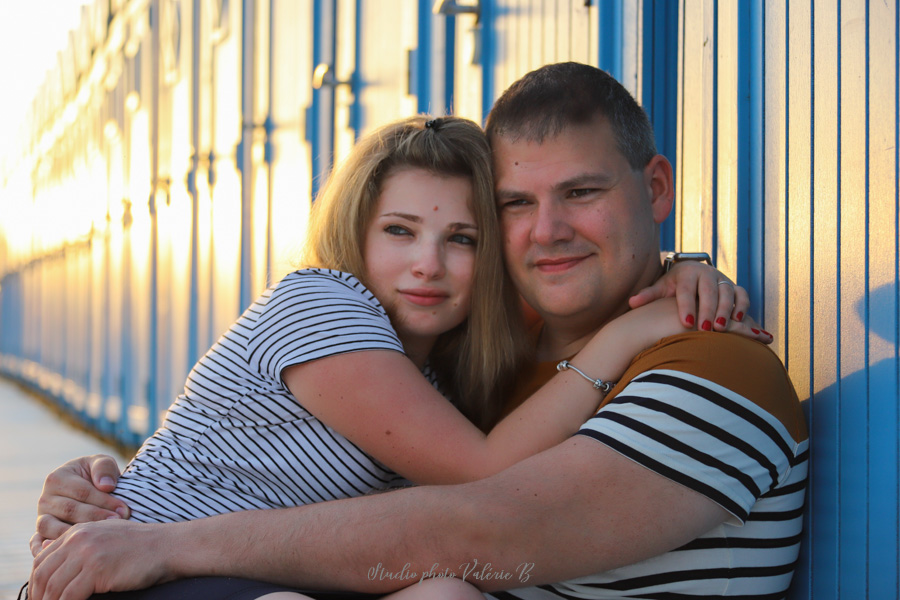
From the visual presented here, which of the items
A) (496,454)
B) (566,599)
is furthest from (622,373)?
(566,599)

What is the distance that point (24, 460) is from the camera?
28.3 ft

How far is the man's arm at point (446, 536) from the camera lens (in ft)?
5.36

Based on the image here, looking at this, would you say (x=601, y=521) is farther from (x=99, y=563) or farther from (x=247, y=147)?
(x=247, y=147)

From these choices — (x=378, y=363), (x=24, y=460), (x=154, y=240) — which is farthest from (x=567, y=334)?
(x=154, y=240)

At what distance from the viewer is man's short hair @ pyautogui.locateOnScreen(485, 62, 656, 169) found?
7.06 feet

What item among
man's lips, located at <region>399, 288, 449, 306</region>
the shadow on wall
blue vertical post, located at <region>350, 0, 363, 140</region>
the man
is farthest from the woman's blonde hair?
blue vertical post, located at <region>350, 0, 363, 140</region>

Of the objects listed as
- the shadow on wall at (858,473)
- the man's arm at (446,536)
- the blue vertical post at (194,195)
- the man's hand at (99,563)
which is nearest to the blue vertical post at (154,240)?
the blue vertical post at (194,195)

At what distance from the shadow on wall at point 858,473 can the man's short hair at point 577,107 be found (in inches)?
26.3

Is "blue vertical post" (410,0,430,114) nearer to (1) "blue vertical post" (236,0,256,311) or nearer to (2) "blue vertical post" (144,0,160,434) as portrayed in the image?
(1) "blue vertical post" (236,0,256,311)

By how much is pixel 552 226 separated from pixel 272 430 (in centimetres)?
81

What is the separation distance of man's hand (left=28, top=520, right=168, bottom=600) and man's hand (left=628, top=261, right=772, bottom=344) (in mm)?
1154

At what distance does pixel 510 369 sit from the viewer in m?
2.45

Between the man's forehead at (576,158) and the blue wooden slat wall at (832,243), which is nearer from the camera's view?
the blue wooden slat wall at (832,243)

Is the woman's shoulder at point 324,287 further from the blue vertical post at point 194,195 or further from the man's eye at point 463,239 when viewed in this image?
the blue vertical post at point 194,195
